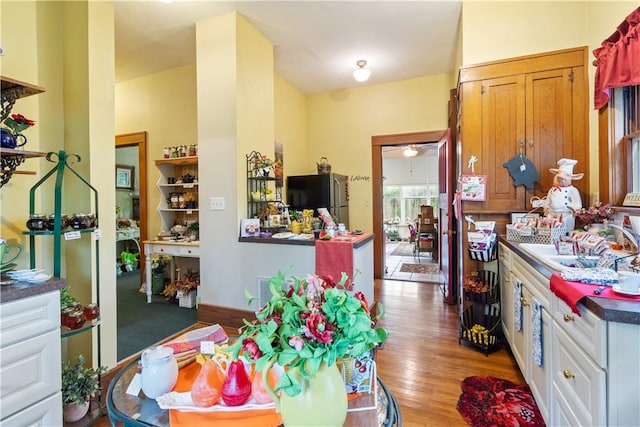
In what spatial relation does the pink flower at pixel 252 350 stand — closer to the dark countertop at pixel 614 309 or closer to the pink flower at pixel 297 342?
the pink flower at pixel 297 342

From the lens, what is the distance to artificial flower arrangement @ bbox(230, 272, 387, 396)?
26.8 inches

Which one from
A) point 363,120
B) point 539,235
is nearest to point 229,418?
point 539,235

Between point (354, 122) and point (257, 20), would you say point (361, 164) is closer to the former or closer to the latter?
point (354, 122)

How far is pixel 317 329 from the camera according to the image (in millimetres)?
682

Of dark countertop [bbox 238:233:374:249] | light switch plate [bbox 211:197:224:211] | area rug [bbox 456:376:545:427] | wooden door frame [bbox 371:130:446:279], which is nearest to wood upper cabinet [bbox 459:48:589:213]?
dark countertop [bbox 238:233:374:249]

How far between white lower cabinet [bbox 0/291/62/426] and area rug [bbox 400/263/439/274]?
4.74m

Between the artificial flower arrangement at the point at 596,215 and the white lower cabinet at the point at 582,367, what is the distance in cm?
67

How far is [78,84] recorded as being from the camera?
2055mm

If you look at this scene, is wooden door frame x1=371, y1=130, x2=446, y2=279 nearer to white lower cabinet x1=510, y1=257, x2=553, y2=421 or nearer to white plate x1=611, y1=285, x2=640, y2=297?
white lower cabinet x1=510, y1=257, x2=553, y2=421

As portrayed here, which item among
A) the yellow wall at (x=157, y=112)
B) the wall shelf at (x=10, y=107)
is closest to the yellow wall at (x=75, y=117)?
the wall shelf at (x=10, y=107)

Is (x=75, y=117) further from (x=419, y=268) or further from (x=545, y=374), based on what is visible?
(x=419, y=268)

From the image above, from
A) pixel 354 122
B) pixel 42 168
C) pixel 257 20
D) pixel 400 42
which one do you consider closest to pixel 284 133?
pixel 354 122

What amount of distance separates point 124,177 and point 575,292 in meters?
6.88

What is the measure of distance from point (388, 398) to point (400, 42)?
371 centimetres
